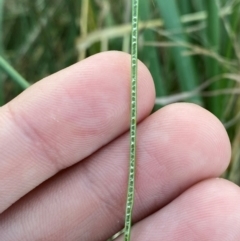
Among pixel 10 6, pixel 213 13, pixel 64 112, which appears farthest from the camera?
pixel 10 6

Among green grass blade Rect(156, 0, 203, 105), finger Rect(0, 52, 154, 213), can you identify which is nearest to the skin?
finger Rect(0, 52, 154, 213)

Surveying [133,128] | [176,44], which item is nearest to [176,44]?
[176,44]

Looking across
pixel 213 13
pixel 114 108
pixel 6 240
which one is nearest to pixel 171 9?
pixel 213 13

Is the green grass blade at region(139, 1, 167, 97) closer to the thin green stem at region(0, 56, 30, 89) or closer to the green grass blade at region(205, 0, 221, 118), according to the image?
the green grass blade at region(205, 0, 221, 118)

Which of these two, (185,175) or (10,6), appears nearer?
(185,175)

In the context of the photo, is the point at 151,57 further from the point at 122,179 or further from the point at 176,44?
the point at 122,179

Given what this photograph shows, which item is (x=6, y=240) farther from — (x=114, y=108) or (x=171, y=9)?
(x=171, y=9)

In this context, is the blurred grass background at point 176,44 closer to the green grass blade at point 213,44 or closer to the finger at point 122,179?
the green grass blade at point 213,44
